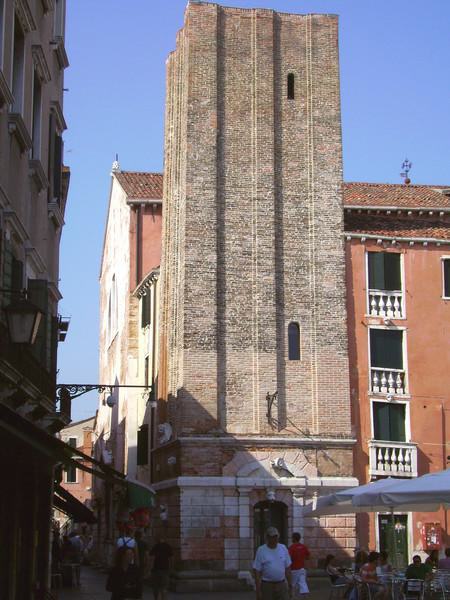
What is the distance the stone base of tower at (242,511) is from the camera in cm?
2830

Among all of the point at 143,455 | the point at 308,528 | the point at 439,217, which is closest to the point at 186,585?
the point at 308,528

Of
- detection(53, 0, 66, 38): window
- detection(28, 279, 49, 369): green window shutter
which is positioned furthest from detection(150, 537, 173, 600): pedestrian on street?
detection(53, 0, 66, 38): window

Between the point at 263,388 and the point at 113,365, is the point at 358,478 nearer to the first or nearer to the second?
the point at 263,388

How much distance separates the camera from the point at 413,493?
16.8m

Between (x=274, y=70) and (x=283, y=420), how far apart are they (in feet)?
35.5

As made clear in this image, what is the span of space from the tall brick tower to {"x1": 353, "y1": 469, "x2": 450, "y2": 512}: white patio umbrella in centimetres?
1012

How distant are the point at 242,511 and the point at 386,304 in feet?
25.0

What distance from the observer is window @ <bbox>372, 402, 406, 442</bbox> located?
30500 mm

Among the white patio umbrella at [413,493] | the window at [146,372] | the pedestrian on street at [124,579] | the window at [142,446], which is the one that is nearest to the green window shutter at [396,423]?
the window at [142,446]

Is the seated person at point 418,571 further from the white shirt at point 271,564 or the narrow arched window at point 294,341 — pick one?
the narrow arched window at point 294,341

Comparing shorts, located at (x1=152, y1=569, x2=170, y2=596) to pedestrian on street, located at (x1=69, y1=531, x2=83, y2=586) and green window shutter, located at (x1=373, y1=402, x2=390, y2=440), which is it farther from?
green window shutter, located at (x1=373, y1=402, x2=390, y2=440)

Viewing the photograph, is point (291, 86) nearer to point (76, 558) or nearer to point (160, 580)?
point (76, 558)

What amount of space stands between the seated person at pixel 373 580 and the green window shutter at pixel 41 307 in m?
6.54

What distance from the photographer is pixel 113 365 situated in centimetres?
4741
